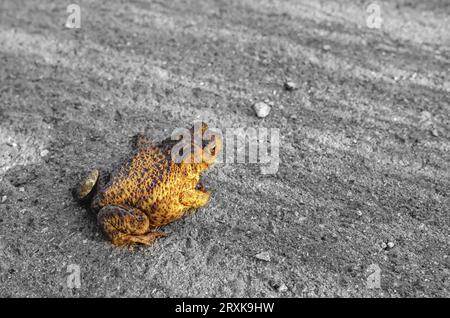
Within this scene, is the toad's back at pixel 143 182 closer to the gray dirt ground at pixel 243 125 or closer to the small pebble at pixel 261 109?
the gray dirt ground at pixel 243 125

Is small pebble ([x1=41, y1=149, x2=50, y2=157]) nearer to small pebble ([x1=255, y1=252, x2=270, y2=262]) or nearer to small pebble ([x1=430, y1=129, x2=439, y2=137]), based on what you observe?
small pebble ([x1=255, y1=252, x2=270, y2=262])

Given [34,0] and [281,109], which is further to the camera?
[34,0]

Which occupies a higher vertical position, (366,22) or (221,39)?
(366,22)

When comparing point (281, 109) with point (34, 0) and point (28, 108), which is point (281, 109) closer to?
point (28, 108)

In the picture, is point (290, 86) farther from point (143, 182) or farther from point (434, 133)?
point (143, 182)

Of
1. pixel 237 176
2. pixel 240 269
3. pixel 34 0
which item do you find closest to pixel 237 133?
pixel 237 176

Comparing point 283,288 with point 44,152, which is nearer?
point 283,288

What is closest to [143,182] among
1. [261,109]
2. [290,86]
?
[261,109]
